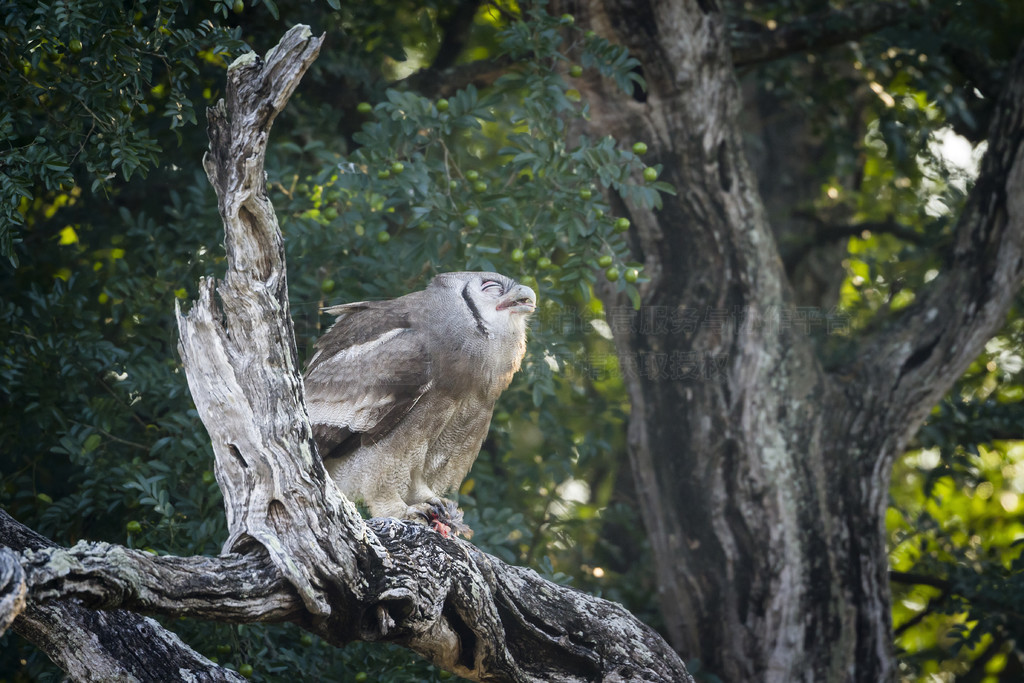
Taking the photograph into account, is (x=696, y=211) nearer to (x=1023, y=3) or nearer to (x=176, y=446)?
(x=176, y=446)

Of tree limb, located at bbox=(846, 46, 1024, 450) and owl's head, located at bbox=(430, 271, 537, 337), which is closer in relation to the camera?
owl's head, located at bbox=(430, 271, 537, 337)

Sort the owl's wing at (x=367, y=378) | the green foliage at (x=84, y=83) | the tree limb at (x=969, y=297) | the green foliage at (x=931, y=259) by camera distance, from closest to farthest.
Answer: the green foliage at (x=84, y=83)
the owl's wing at (x=367, y=378)
the tree limb at (x=969, y=297)
the green foliage at (x=931, y=259)

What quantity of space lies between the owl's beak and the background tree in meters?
0.51

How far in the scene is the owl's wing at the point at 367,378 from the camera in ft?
12.3

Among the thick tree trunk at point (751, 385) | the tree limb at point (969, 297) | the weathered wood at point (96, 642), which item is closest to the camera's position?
the weathered wood at point (96, 642)

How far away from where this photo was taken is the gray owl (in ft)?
12.2

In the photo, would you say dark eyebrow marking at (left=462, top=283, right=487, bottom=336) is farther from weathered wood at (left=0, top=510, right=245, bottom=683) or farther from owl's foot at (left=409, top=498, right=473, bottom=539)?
weathered wood at (left=0, top=510, right=245, bottom=683)

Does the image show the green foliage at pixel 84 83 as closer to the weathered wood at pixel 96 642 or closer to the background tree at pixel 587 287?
the background tree at pixel 587 287

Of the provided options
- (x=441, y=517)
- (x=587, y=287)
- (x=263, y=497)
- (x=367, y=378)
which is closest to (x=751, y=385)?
(x=587, y=287)

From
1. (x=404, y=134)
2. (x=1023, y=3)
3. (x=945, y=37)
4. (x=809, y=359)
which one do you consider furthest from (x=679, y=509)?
(x=1023, y=3)

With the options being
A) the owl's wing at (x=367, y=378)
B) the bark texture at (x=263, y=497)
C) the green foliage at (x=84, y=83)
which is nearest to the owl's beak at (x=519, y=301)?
the owl's wing at (x=367, y=378)

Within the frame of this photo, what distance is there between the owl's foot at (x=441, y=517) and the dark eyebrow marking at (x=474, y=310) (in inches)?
28.9

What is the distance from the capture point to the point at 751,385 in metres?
5.03

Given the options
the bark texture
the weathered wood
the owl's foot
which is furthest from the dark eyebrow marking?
the weathered wood
